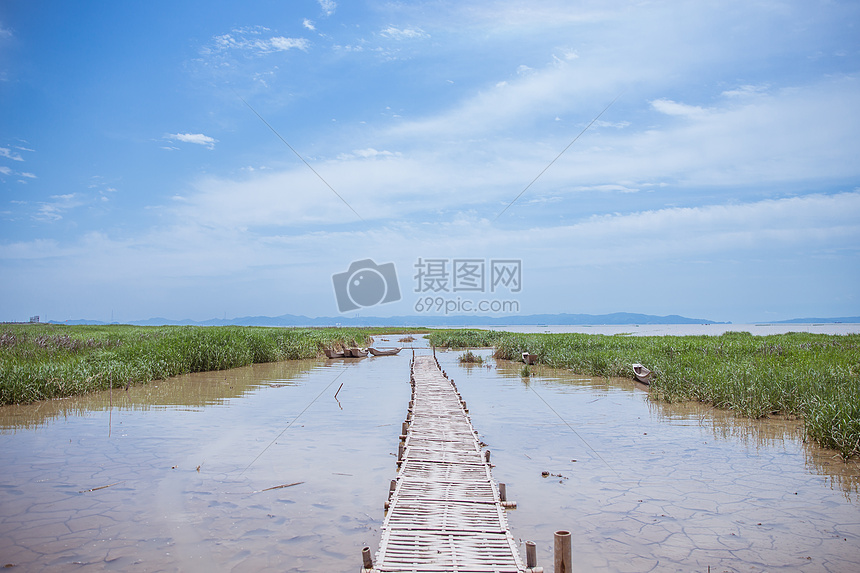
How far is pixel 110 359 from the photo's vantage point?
59.5 feet

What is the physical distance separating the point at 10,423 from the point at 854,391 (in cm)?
1746

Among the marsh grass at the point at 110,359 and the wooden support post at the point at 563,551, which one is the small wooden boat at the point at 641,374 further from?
the marsh grass at the point at 110,359

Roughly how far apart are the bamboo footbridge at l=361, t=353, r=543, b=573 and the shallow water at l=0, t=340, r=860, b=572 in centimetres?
51

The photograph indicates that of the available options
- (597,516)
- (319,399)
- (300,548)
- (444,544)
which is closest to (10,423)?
(319,399)

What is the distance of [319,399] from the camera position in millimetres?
16203

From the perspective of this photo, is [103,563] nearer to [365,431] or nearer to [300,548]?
[300,548]

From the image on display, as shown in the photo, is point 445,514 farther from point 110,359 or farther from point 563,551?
point 110,359

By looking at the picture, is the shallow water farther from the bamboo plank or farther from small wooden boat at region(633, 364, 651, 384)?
small wooden boat at region(633, 364, 651, 384)

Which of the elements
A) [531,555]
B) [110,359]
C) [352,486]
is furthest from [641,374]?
[110,359]

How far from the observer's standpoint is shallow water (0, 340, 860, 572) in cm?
588

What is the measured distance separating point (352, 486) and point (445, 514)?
96.8 inches

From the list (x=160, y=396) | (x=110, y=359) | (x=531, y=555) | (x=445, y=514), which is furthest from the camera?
(x=110, y=359)

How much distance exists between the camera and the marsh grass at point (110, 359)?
1377 centimetres

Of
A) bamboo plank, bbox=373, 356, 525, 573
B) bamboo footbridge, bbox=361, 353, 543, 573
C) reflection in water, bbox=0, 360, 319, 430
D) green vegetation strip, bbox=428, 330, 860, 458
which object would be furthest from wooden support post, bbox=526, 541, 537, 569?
reflection in water, bbox=0, 360, 319, 430
